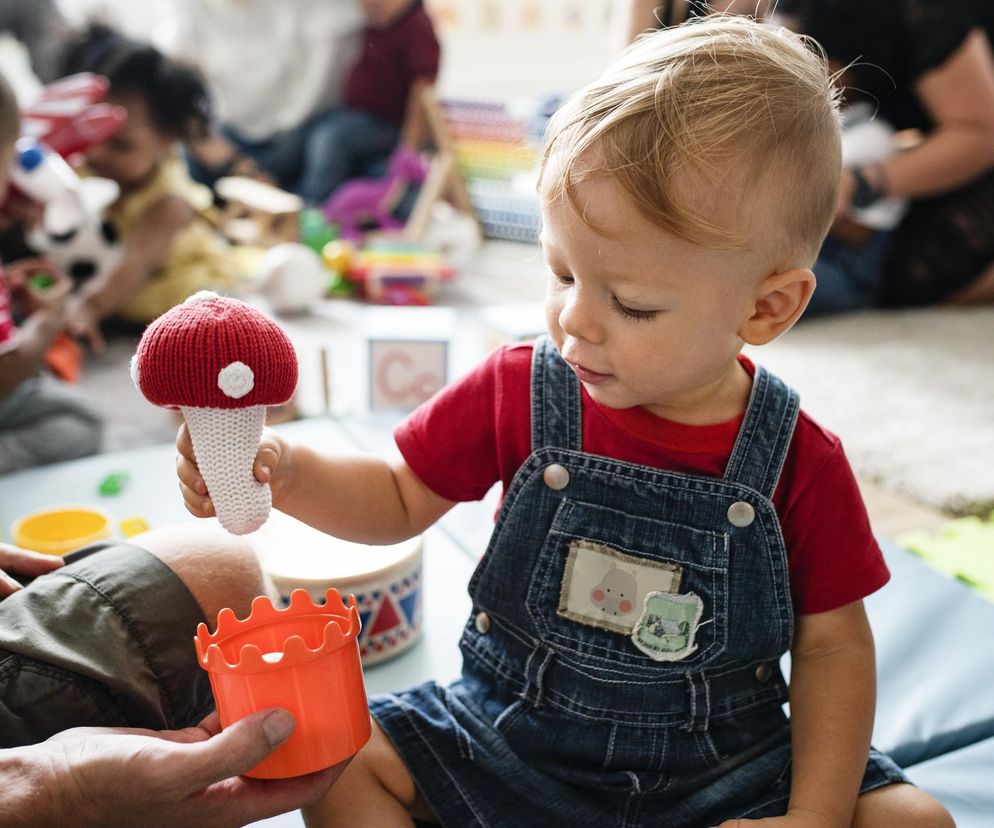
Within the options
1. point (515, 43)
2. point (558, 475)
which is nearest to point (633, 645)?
point (558, 475)

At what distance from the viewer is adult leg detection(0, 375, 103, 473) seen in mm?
1396

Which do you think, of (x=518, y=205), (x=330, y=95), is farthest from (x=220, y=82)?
(x=518, y=205)

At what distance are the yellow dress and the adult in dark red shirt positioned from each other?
665 millimetres

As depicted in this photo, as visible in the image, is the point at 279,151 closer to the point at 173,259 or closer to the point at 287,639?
the point at 173,259

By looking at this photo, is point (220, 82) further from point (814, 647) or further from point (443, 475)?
point (814, 647)

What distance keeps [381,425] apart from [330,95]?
1946 mm

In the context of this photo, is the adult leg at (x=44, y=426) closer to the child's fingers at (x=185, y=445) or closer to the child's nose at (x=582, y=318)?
the child's fingers at (x=185, y=445)

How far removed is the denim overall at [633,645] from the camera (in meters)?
0.68

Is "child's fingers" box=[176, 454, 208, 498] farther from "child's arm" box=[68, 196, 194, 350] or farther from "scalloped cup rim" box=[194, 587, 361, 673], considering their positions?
"child's arm" box=[68, 196, 194, 350]

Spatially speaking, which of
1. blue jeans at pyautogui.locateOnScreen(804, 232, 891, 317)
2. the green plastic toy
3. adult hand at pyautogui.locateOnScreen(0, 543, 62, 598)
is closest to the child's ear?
adult hand at pyautogui.locateOnScreen(0, 543, 62, 598)

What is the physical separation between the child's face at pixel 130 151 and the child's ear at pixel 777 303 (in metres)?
1.87

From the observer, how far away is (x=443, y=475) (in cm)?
74

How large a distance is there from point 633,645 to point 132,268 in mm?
1706

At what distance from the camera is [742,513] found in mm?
671
